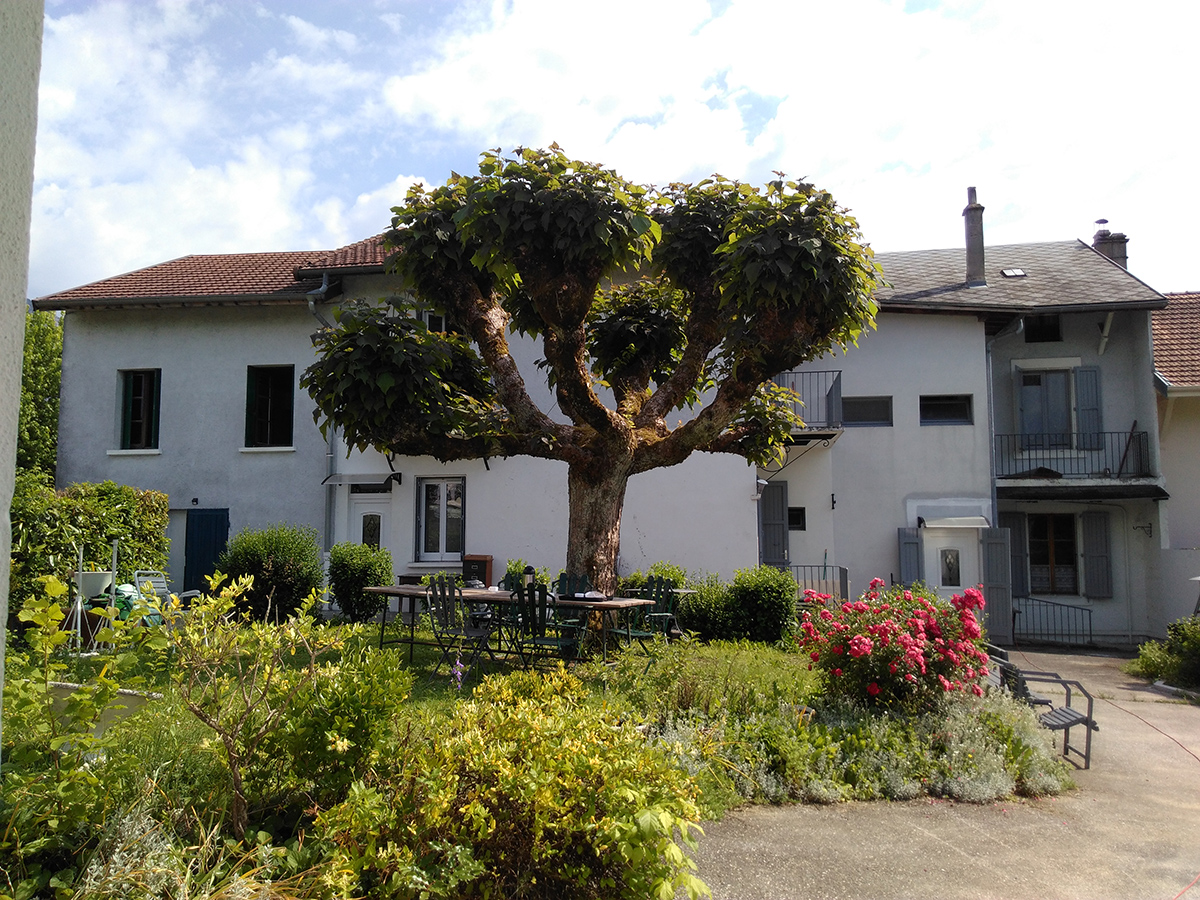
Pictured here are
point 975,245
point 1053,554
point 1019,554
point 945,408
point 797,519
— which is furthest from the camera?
point 975,245

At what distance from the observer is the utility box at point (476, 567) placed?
15578mm

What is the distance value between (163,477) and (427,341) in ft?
33.4

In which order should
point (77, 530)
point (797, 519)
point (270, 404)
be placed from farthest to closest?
1. point (797, 519)
2. point (270, 404)
3. point (77, 530)

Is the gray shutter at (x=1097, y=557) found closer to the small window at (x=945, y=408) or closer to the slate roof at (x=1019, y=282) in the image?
the small window at (x=945, y=408)

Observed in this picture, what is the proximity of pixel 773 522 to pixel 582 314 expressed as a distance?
30.6ft

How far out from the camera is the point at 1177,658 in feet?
39.7

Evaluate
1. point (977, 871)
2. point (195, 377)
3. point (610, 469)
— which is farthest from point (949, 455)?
point (195, 377)

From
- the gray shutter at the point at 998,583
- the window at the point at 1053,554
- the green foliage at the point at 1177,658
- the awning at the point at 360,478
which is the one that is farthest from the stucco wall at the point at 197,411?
the window at the point at 1053,554

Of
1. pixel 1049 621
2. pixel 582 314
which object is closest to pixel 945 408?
pixel 1049 621

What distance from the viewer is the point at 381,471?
16.4 m

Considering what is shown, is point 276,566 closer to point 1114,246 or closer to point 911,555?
point 911,555

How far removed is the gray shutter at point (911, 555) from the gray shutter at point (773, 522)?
8.05ft

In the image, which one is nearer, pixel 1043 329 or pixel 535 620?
pixel 535 620

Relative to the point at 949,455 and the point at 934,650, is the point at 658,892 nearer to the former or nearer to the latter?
the point at 934,650
